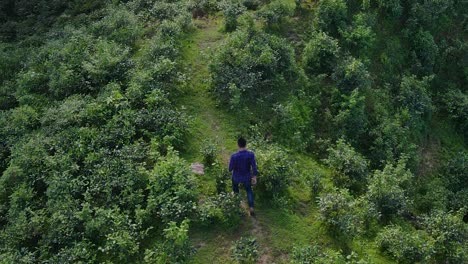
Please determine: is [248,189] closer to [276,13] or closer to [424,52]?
[276,13]

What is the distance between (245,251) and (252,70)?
20.1ft

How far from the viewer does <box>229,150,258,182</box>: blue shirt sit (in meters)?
10.1

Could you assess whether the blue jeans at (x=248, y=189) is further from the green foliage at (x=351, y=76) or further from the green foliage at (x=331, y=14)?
the green foliage at (x=331, y=14)

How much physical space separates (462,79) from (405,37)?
285cm

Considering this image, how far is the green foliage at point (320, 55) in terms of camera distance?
14.6 m

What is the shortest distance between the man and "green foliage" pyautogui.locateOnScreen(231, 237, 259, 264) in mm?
1201

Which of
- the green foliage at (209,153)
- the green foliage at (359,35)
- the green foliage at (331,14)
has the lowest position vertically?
the green foliage at (209,153)

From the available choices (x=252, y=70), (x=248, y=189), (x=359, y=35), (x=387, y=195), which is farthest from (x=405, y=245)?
(x=359, y=35)

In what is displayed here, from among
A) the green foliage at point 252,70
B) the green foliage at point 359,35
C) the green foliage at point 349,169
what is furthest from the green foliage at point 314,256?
the green foliage at point 359,35

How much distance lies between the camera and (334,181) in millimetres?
11961

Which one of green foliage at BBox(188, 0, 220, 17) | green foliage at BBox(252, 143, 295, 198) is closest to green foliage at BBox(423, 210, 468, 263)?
green foliage at BBox(252, 143, 295, 198)

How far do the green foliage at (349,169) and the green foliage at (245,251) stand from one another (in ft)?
11.2

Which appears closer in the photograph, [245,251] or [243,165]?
[245,251]

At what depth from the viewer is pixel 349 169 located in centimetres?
1195
